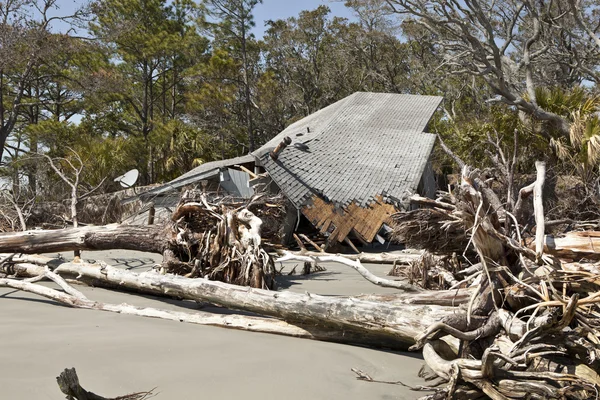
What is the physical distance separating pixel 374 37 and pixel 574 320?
3042 centimetres

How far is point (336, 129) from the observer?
17.1 metres

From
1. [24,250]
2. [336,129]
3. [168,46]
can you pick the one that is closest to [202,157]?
[168,46]

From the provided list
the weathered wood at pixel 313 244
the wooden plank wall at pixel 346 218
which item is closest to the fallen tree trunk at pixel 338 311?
the weathered wood at pixel 313 244

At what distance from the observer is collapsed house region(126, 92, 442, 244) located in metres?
12.4

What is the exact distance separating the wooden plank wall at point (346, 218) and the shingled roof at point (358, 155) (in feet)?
0.51

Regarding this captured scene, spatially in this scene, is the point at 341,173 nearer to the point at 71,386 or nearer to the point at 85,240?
the point at 85,240

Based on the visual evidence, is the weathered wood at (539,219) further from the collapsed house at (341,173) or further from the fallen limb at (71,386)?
the collapsed house at (341,173)

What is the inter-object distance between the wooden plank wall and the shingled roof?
16 cm

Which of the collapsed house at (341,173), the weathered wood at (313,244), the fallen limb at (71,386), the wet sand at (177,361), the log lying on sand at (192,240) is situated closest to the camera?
the fallen limb at (71,386)

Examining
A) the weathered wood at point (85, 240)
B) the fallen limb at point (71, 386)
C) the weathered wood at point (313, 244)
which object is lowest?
the weathered wood at point (313, 244)

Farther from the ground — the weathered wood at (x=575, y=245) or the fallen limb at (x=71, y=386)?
the weathered wood at (x=575, y=245)

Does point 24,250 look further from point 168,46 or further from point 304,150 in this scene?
point 168,46

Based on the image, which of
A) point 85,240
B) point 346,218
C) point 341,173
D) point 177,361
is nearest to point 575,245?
point 177,361

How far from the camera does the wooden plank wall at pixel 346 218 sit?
12227 mm
